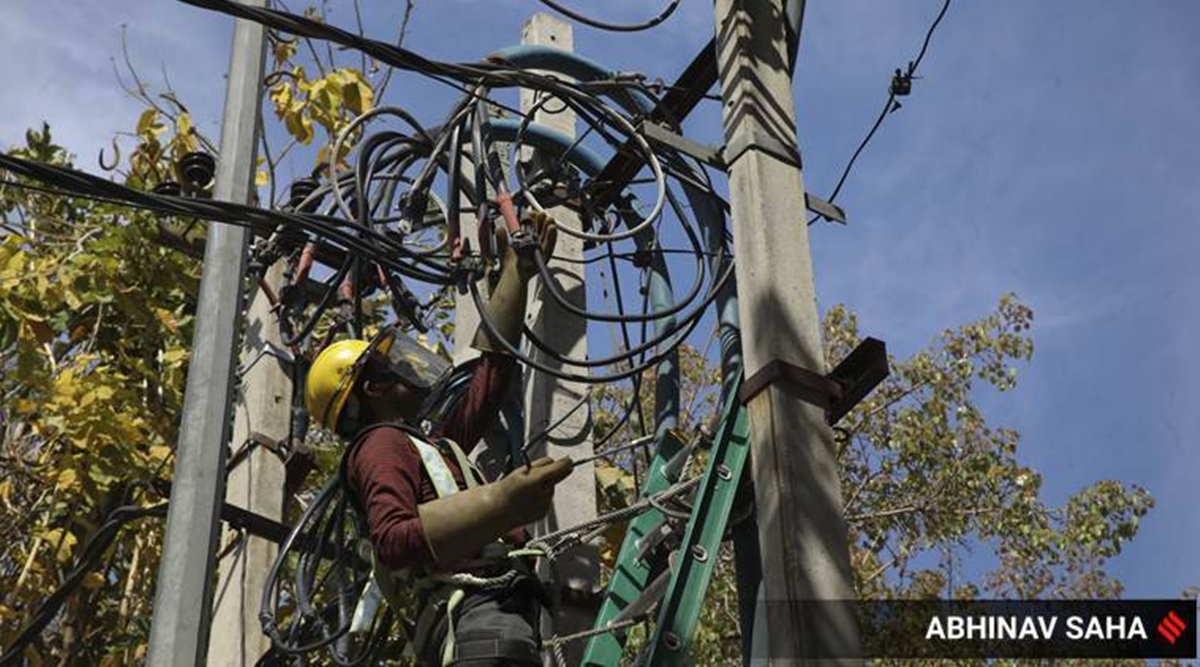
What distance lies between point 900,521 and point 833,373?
10713 mm

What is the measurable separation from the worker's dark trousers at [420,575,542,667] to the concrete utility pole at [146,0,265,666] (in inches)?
32.3

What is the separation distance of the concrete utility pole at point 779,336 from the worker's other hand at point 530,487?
0.62 meters

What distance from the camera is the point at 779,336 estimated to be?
15.2ft

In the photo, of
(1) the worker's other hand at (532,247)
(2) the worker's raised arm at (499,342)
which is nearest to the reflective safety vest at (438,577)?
(2) the worker's raised arm at (499,342)

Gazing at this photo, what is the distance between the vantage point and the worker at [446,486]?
4.52 meters

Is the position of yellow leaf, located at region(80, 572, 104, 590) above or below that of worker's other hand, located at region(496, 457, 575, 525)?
above

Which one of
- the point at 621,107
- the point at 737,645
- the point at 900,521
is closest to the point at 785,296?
the point at 621,107

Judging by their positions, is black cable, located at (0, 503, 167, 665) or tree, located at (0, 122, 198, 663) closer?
black cable, located at (0, 503, 167, 665)

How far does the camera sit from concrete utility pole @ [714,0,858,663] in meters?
4.21

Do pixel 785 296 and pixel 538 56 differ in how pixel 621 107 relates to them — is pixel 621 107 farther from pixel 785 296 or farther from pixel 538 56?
pixel 785 296

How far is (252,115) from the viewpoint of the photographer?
558 centimetres

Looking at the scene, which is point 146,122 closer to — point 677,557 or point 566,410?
point 566,410

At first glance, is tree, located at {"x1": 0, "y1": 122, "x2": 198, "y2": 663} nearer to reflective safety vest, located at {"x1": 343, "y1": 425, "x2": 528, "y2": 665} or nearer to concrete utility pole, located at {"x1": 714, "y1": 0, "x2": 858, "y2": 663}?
reflective safety vest, located at {"x1": 343, "y1": 425, "x2": 528, "y2": 665}

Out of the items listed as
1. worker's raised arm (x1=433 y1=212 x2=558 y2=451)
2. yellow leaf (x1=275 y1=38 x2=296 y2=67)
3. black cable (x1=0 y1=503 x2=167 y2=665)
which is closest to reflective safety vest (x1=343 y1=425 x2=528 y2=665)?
worker's raised arm (x1=433 y1=212 x2=558 y2=451)
